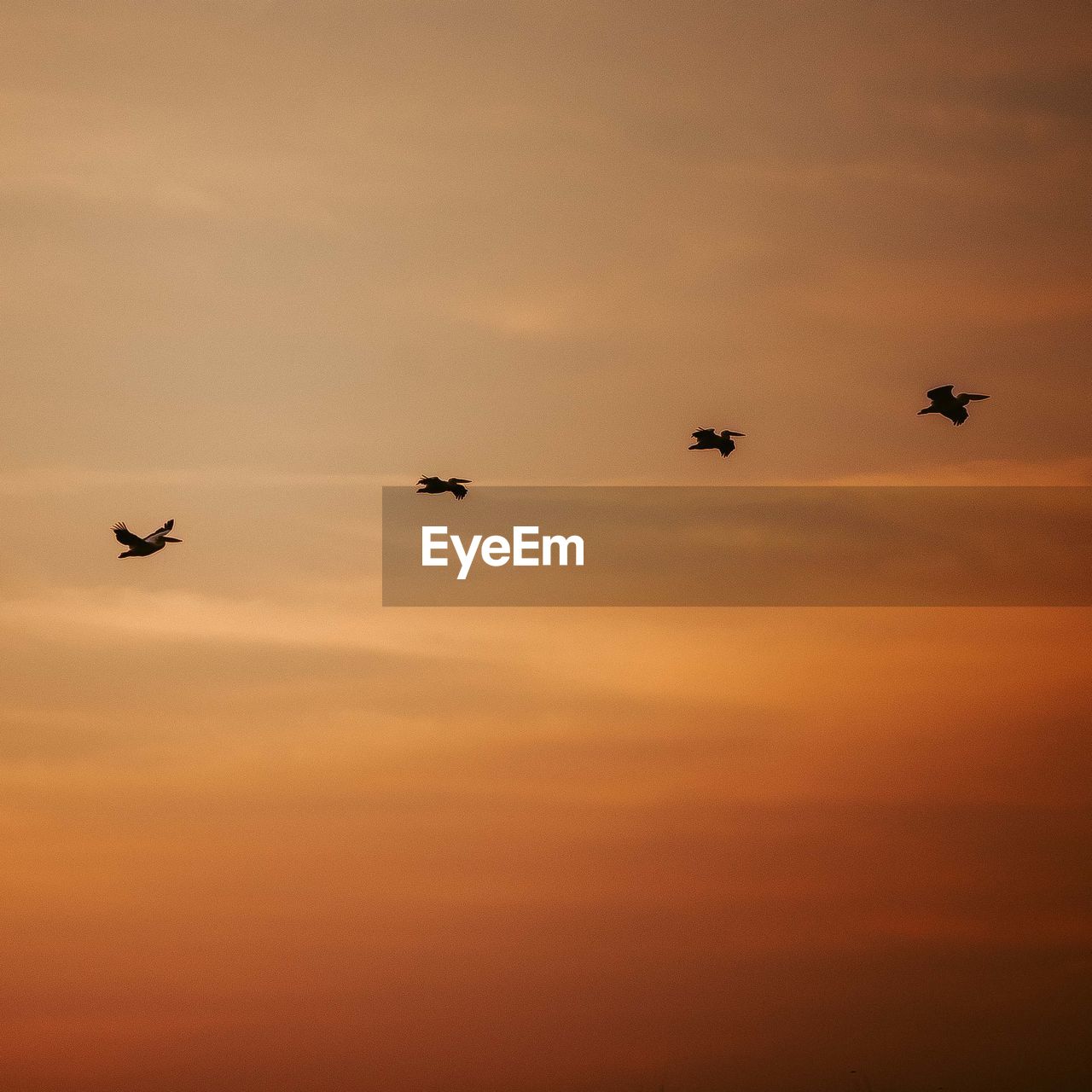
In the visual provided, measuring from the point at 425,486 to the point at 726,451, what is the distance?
1605 centimetres

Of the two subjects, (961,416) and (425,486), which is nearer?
(961,416)

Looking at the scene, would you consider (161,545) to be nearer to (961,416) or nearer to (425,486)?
(425,486)

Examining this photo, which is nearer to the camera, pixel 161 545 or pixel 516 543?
pixel 161 545

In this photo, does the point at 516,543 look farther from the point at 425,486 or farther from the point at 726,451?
the point at 726,451

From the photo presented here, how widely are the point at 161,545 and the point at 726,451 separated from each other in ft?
90.9

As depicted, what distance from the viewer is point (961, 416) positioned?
112500 mm

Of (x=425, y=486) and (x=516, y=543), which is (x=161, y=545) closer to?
(x=425, y=486)

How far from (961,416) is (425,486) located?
85.7ft

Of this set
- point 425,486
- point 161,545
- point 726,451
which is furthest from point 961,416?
point 161,545

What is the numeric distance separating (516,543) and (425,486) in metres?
15.2

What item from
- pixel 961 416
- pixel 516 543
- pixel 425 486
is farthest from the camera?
pixel 516 543

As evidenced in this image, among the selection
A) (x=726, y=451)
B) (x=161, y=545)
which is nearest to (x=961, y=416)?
(x=726, y=451)

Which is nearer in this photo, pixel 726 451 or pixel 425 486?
pixel 726 451

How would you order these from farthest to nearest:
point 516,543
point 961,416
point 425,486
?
point 516,543
point 425,486
point 961,416
